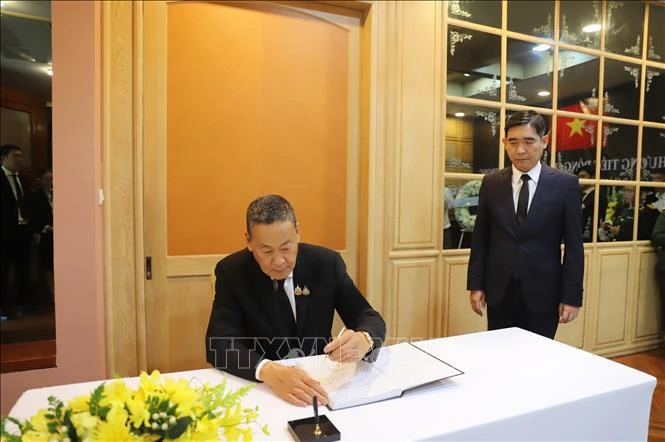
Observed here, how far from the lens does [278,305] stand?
60.0 inches

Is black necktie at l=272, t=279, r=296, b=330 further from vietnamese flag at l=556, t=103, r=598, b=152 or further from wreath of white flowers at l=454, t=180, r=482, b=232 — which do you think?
vietnamese flag at l=556, t=103, r=598, b=152

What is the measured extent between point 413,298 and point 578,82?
2.04 metres

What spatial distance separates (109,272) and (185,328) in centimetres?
51

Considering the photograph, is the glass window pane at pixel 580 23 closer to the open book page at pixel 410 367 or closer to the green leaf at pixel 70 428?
the open book page at pixel 410 367

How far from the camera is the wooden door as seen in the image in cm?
232

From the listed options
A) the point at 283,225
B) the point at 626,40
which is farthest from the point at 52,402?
the point at 626,40

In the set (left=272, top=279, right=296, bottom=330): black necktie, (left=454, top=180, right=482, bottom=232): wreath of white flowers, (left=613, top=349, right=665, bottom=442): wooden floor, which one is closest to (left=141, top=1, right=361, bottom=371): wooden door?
(left=454, top=180, right=482, bottom=232): wreath of white flowers

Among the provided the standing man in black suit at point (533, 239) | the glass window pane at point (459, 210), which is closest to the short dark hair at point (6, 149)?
the standing man in black suit at point (533, 239)

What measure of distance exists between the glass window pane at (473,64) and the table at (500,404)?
6.75 ft

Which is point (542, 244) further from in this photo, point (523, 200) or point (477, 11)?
point (477, 11)

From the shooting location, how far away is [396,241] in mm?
2803

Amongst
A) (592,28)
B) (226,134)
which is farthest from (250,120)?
(592,28)

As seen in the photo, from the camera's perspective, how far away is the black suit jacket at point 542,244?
7.01 ft

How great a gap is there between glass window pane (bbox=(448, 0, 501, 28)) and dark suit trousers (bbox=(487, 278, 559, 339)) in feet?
5.87
